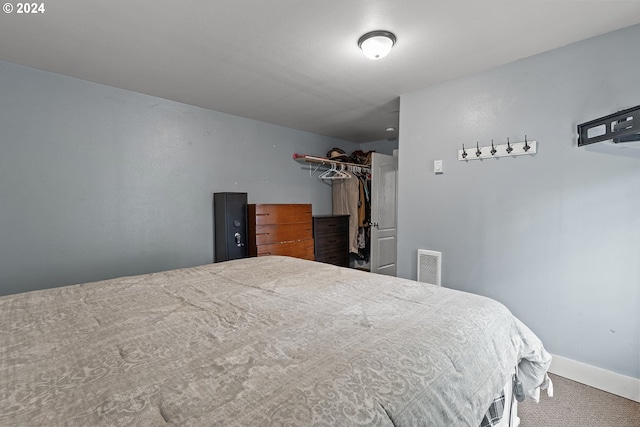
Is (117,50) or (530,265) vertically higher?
(117,50)

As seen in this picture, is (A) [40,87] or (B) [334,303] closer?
(B) [334,303]

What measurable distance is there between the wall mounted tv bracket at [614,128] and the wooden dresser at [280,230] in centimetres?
281

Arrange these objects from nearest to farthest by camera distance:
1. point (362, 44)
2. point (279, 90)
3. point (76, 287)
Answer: point (76, 287)
point (362, 44)
point (279, 90)

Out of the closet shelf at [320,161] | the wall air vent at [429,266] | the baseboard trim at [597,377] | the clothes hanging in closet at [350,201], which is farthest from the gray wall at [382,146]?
the baseboard trim at [597,377]

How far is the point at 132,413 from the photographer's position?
0.58m

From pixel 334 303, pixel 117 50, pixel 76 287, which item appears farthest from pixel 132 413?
pixel 117 50

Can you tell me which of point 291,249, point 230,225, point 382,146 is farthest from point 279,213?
→ point 382,146

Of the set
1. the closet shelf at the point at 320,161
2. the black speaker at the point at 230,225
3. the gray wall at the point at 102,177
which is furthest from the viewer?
the closet shelf at the point at 320,161

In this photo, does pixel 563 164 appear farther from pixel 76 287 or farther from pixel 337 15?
pixel 76 287

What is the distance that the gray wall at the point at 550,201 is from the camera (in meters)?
1.80

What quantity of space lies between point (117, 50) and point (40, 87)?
0.92m

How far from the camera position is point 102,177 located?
2.63 m

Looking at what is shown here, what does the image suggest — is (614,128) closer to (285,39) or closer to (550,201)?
(550,201)

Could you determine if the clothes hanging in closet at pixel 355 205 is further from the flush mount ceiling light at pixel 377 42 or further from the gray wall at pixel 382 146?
the flush mount ceiling light at pixel 377 42
